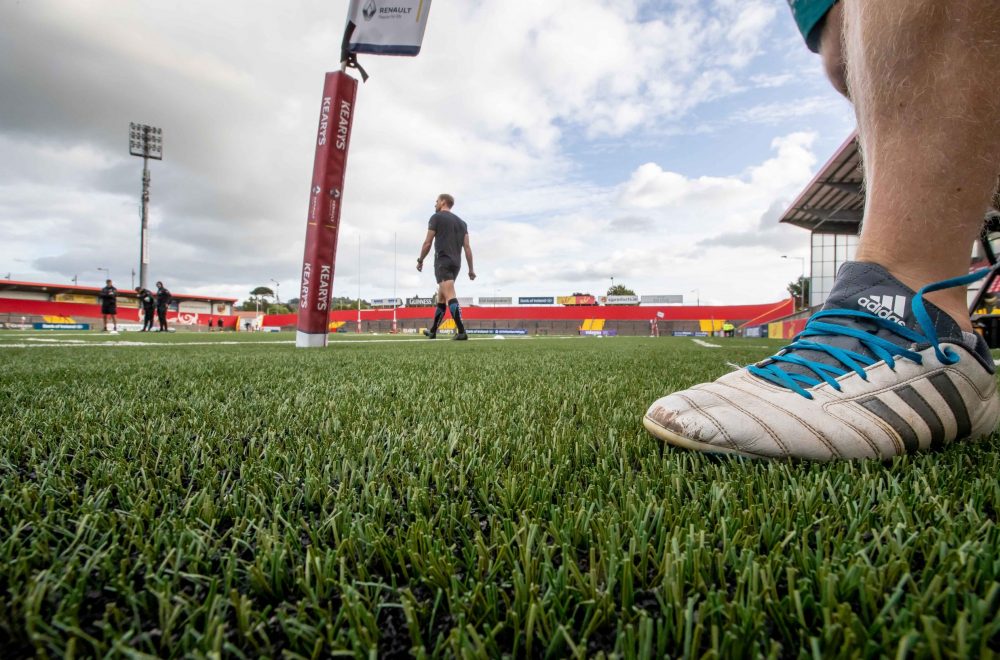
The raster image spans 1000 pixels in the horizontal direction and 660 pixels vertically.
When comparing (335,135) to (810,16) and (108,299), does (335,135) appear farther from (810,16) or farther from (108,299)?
(108,299)

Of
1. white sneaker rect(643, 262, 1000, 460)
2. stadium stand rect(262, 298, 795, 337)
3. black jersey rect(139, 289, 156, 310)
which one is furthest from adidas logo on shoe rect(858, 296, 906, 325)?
stadium stand rect(262, 298, 795, 337)

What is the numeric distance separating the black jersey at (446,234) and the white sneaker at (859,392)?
20.4 feet

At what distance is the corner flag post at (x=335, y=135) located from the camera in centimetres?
463

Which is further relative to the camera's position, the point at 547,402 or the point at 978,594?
the point at 547,402

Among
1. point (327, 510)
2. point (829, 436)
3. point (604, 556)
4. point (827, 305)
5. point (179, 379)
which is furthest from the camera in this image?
point (179, 379)

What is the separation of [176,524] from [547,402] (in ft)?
3.06

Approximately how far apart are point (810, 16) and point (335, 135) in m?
4.15

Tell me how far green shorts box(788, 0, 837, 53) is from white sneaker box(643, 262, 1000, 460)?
802 millimetres

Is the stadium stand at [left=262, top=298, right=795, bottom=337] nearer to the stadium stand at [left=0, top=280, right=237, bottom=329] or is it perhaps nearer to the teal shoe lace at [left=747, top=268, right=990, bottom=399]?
the stadium stand at [left=0, top=280, right=237, bottom=329]

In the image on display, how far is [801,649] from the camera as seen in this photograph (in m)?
0.31

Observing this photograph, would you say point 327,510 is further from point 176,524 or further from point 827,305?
point 827,305

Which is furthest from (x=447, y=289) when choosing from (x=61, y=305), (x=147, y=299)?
(x=61, y=305)

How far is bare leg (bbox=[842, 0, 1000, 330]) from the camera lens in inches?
33.0

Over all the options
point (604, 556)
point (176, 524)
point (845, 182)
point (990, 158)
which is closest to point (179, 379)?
point (176, 524)
